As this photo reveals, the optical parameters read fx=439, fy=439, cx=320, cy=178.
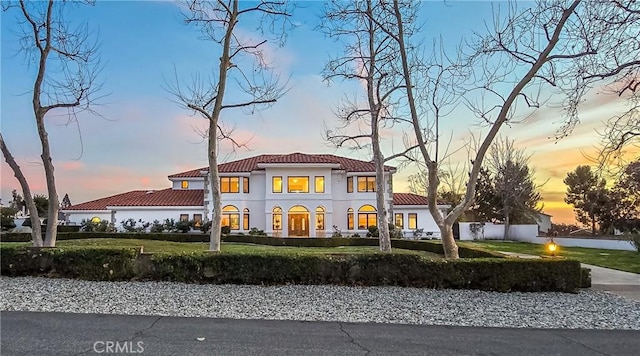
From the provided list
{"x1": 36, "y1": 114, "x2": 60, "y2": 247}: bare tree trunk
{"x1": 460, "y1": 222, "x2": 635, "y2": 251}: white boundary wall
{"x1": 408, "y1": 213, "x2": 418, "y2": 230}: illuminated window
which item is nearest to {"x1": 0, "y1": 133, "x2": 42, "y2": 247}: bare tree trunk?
{"x1": 36, "y1": 114, "x2": 60, "y2": 247}: bare tree trunk

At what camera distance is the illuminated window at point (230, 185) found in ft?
112

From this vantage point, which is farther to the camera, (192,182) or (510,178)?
(192,182)

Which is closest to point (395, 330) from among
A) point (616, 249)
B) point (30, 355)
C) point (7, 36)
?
point (30, 355)

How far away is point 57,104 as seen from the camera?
13.7 meters

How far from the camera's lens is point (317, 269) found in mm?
10398

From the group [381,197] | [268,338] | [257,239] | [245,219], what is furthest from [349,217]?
[268,338]

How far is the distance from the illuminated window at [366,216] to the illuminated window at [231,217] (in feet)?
31.0

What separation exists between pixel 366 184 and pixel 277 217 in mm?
7401

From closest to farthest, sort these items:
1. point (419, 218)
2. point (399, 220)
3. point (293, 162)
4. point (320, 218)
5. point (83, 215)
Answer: point (293, 162), point (320, 218), point (399, 220), point (419, 218), point (83, 215)

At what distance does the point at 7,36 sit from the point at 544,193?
41.3 metres

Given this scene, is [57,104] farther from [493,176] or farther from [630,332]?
[493,176]

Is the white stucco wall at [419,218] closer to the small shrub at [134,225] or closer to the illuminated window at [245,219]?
the illuminated window at [245,219]

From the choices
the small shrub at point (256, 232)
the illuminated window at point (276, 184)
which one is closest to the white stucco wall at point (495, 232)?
the illuminated window at point (276, 184)

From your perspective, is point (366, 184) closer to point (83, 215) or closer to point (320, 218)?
point (320, 218)
